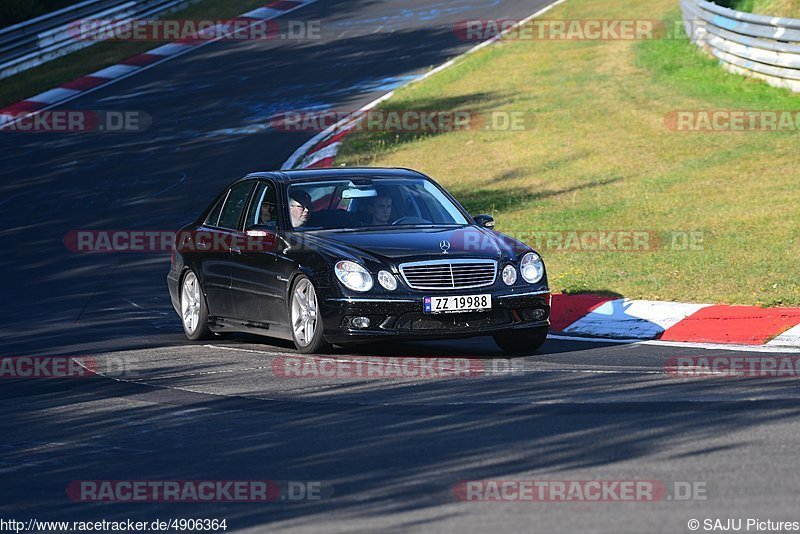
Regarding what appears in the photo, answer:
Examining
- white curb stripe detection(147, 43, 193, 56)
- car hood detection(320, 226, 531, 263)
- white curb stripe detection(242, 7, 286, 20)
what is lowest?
car hood detection(320, 226, 531, 263)

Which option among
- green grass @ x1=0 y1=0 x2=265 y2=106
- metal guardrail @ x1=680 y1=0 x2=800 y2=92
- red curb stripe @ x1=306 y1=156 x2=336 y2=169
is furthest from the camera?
green grass @ x1=0 y1=0 x2=265 y2=106

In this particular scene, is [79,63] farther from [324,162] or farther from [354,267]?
[354,267]

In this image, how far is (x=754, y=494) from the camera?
5840 millimetres

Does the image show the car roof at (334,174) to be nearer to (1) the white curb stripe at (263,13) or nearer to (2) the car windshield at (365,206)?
(2) the car windshield at (365,206)

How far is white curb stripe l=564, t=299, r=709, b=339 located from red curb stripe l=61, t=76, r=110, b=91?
2040cm

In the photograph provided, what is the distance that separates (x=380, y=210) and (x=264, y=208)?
3.51ft

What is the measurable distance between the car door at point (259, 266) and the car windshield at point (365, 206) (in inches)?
9.3

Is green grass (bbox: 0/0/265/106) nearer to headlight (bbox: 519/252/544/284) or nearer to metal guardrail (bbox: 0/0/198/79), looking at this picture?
metal guardrail (bbox: 0/0/198/79)

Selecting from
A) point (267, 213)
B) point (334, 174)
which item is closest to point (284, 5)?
point (334, 174)

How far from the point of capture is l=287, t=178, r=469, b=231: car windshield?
11562 millimetres

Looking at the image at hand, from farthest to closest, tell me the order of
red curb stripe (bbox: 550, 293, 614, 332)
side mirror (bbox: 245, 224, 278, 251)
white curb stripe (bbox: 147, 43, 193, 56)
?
white curb stripe (bbox: 147, 43, 193, 56)
red curb stripe (bbox: 550, 293, 614, 332)
side mirror (bbox: 245, 224, 278, 251)

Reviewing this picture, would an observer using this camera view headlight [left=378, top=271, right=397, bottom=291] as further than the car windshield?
No

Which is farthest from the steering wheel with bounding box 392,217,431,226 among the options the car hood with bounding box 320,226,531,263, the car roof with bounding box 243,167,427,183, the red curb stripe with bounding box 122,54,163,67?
the red curb stripe with bounding box 122,54,163,67

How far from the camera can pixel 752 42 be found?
24109 millimetres
